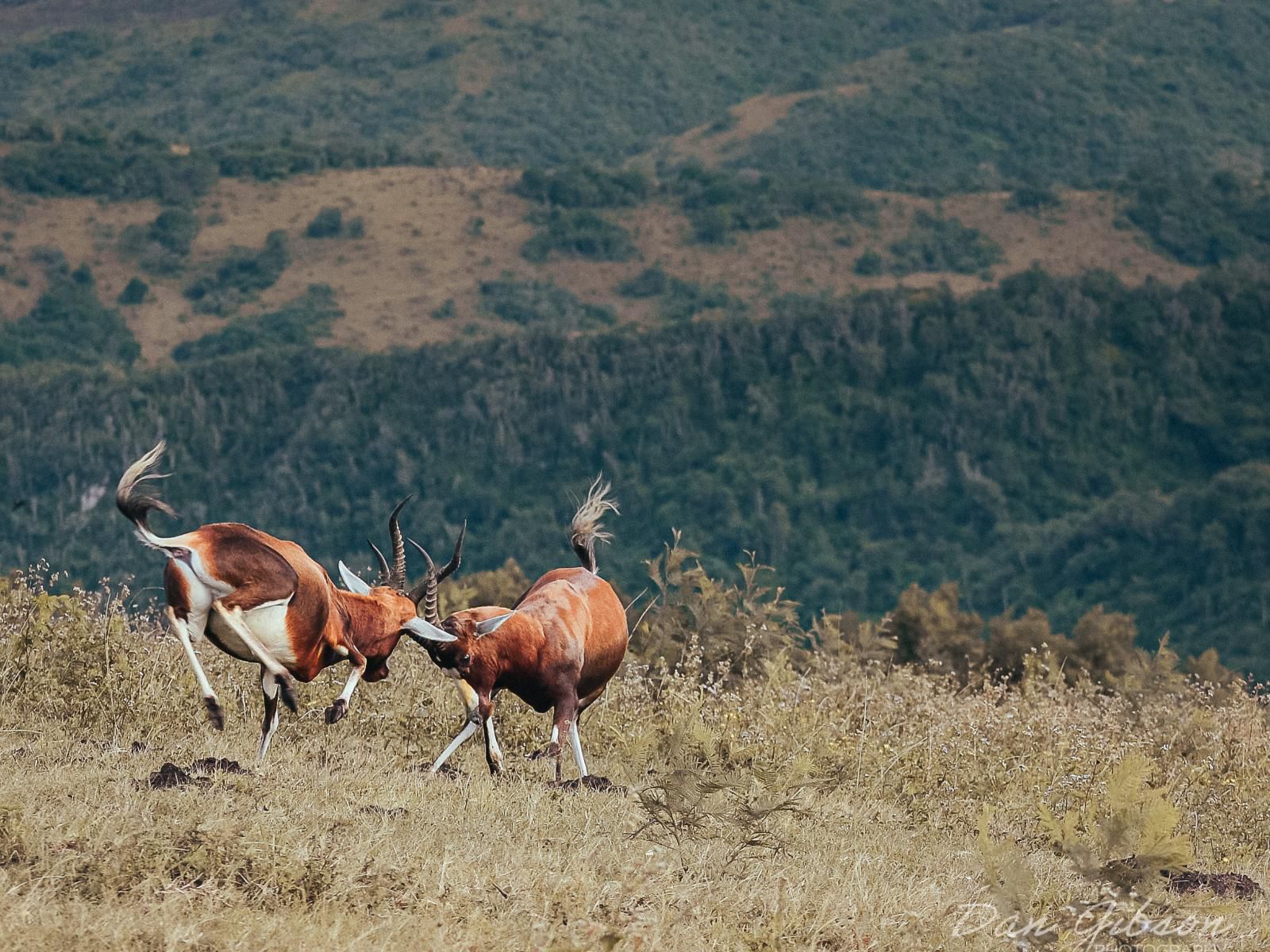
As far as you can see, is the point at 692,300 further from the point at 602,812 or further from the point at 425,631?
the point at 425,631

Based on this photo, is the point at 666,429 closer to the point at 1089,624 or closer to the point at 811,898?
the point at 1089,624

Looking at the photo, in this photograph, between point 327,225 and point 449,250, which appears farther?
point 327,225

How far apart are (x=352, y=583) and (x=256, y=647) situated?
2.60 ft

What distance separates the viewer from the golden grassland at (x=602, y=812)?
6160 millimetres

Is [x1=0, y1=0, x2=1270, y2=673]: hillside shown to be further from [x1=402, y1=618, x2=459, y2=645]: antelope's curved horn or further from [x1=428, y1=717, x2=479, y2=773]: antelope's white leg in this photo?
[x1=402, y1=618, x2=459, y2=645]: antelope's curved horn

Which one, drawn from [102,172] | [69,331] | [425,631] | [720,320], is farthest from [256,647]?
[102,172]

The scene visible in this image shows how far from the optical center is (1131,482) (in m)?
63.2

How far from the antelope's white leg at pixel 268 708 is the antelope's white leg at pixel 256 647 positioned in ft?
0.53

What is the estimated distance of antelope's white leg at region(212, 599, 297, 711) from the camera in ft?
24.0

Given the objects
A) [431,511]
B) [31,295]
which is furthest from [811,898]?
[31,295]

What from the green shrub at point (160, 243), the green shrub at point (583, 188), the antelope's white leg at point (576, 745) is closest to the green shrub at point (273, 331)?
the green shrub at point (160, 243)

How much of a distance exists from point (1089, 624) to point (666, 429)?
4185cm

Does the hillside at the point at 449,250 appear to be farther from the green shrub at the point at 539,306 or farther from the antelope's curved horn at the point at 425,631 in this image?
the antelope's curved horn at the point at 425,631

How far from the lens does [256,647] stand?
7434 millimetres
